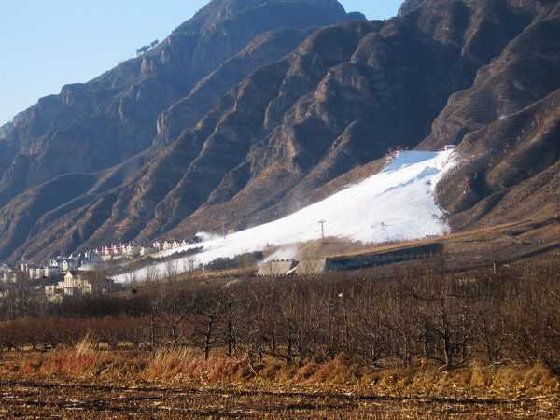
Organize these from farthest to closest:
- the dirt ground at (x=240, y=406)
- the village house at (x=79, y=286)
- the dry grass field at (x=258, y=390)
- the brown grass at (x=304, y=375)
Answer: the village house at (x=79, y=286), the brown grass at (x=304, y=375), the dry grass field at (x=258, y=390), the dirt ground at (x=240, y=406)

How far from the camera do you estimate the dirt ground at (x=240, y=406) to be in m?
24.0

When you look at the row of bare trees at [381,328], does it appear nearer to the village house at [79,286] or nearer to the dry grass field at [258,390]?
the dry grass field at [258,390]

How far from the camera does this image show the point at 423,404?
26203mm

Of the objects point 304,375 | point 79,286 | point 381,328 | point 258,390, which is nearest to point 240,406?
point 258,390

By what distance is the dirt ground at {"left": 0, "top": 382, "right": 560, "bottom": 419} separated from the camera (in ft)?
78.6

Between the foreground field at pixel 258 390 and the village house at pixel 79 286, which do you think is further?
the village house at pixel 79 286

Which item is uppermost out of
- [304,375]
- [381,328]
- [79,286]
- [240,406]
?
[79,286]

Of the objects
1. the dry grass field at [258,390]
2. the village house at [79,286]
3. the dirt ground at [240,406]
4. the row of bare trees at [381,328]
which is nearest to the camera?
the dirt ground at [240,406]

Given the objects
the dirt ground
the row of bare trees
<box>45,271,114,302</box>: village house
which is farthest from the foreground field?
<box>45,271,114,302</box>: village house

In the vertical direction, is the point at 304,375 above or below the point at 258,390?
below

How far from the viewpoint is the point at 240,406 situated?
2644 centimetres

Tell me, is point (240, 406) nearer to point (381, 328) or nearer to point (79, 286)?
point (381, 328)

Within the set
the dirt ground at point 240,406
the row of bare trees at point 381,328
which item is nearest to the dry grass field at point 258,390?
the dirt ground at point 240,406

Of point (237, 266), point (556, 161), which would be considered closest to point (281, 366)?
point (237, 266)
